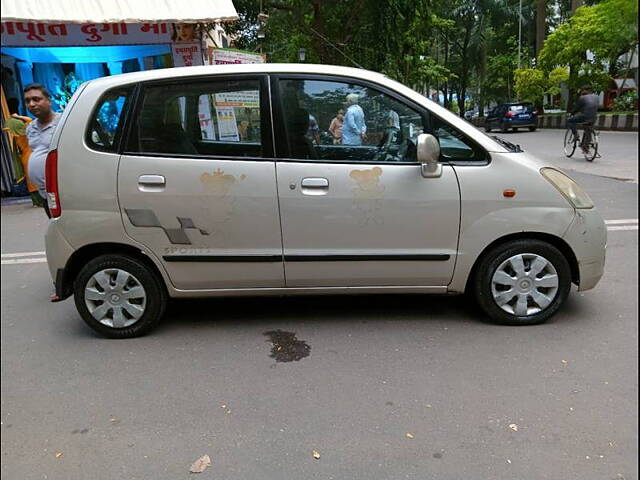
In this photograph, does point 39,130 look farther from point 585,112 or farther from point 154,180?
point 585,112

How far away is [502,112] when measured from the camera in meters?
5.27

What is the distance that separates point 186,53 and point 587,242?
8.76m

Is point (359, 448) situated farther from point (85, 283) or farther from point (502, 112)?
point (502, 112)

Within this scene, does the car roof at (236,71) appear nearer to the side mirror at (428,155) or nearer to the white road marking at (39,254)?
the side mirror at (428,155)

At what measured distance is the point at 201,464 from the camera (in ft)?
7.86

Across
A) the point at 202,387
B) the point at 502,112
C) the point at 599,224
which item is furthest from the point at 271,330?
the point at 502,112

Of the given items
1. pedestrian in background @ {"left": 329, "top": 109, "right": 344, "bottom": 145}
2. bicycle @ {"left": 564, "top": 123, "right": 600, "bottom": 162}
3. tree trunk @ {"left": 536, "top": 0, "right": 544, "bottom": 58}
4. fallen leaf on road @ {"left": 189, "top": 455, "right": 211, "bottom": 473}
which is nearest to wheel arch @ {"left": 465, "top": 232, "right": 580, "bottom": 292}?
pedestrian in background @ {"left": 329, "top": 109, "right": 344, "bottom": 145}

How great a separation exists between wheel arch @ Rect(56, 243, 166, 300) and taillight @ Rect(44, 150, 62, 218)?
0.32 meters

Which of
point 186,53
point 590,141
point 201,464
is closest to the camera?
point 201,464

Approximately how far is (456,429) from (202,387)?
146 cm

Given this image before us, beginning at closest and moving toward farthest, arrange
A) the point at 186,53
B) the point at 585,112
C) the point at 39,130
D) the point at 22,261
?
1. the point at 39,130
2. the point at 22,261
3. the point at 186,53
4. the point at 585,112

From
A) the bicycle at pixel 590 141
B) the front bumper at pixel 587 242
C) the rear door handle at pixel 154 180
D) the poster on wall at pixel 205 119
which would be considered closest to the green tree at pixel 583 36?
the front bumper at pixel 587 242

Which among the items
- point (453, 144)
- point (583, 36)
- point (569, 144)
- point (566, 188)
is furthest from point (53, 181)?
point (569, 144)

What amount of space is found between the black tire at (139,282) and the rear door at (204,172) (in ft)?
0.71
